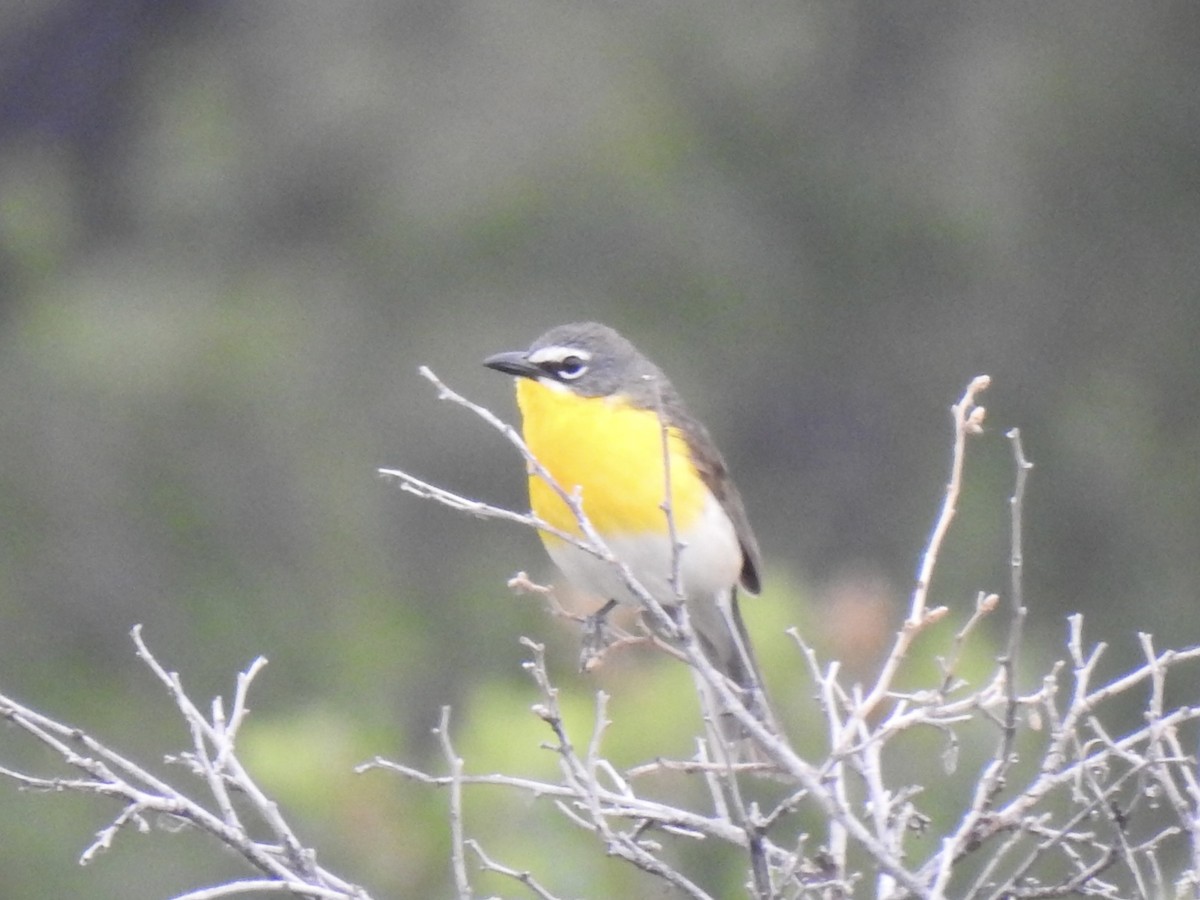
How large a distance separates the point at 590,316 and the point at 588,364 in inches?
184

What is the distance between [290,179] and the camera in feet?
35.5

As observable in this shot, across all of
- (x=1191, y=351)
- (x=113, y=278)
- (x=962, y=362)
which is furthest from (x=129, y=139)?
(x=1191, y=351)

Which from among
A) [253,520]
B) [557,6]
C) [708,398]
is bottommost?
[253,520]

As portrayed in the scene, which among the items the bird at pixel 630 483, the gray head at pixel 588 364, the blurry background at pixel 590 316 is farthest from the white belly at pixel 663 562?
the blurry background at pixel 590 316

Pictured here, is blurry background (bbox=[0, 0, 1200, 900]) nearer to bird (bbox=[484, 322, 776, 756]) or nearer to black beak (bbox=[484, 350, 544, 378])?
bird (bbox=[484, 322, 776, 756])

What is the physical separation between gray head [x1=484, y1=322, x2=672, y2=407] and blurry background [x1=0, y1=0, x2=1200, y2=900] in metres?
4.25

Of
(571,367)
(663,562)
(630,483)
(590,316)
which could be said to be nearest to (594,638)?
(663,562)

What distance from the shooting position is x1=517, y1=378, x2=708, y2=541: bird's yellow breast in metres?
4.87

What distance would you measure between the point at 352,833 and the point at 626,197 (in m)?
5.37

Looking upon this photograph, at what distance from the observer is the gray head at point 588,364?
16.7ft

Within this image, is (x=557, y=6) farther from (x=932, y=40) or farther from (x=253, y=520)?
(x=253, y=520)

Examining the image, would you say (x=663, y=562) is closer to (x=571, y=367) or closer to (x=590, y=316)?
(x=571, y=367)

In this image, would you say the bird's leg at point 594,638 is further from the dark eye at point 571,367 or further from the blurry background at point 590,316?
the blurry background at point 590,316

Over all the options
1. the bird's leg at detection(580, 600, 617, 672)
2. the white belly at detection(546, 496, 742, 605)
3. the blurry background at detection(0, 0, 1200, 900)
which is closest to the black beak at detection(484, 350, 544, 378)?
the white belly at detection(546, 496, 742, 605)
